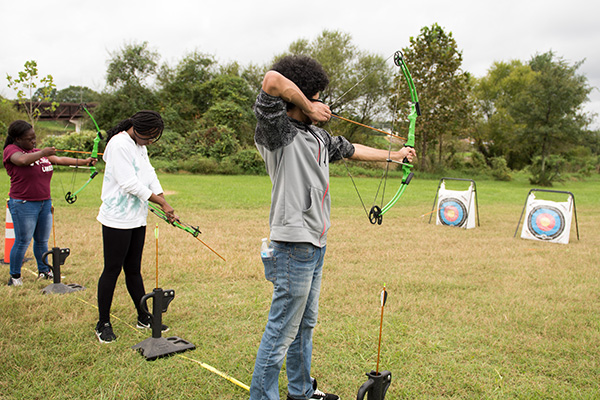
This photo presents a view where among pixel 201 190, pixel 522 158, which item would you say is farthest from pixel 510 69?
pixel 201 190

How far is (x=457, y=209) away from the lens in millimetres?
8820

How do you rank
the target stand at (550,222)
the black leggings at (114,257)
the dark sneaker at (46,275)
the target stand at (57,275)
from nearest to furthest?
the black leggings at (114,257) < the target stand at (57,275) < the dark sneaker at (46,275) < the target stand at (550,222)

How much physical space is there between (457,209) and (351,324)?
6.07 meters

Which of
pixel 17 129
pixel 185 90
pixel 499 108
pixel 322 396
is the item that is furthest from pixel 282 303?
pixel 499 108

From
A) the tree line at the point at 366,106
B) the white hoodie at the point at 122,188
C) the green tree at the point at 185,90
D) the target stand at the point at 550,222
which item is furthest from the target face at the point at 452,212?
the green tree at the point at 185,90

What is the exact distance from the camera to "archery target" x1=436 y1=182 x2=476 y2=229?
8672 mm

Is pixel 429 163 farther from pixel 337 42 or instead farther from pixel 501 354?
pixel 501 354

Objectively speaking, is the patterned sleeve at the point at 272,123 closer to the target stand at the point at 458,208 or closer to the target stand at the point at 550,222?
the target stand at the point at 550,222

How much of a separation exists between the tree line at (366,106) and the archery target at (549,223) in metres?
11.8

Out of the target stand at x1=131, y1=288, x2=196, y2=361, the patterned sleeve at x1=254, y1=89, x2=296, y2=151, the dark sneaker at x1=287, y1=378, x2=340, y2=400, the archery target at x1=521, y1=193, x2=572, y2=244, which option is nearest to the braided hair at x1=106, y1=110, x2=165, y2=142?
the target stand at x1=131, y1=288, x2=196, y2=361

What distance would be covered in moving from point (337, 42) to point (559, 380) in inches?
1183

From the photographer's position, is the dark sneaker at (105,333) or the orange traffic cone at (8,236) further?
the orange traffic cone at (8,236)

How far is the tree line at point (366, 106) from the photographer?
2245cm

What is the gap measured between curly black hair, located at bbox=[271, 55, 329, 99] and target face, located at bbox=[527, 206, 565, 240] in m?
7.14
